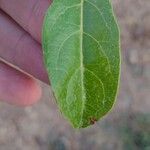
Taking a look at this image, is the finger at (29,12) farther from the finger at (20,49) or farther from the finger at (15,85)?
the finger at (15,85)

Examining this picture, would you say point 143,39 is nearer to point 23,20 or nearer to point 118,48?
point 23,20

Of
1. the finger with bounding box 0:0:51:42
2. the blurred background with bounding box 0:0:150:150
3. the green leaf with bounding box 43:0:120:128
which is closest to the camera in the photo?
the green leaf with bounding box 43:0:120:128

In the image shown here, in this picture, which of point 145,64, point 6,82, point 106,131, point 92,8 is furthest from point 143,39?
point 92,8

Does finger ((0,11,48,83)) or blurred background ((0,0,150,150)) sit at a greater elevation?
finger ((0,11,48,83))

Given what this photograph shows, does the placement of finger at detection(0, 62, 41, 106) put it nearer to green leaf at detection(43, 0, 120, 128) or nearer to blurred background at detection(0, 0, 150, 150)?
green leaf at detection(43, 0, 120, 128)

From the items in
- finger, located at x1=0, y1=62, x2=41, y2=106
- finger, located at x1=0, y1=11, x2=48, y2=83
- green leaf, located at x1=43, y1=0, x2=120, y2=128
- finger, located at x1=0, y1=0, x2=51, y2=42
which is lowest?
finger, located at x1=0, y1=62, x2=41, y2=106

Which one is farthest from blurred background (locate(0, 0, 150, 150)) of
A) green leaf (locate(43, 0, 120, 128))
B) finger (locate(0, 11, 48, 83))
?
green leaf (locate(43, 0, 120, 128))

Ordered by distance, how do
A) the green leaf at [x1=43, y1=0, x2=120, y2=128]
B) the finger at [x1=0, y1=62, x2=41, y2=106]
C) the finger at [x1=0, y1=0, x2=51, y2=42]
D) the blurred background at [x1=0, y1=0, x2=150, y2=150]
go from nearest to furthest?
the green leaf at [x1=43, y1=0, x2=120, y2=128]
the finger at [x1=0, y1=0, x2=51, y2=42]
the finger at [x1=0, y1=62, x2=41, y2=106]
the blurred background at [x1=0, y1=0, x2=150, y2=150]
